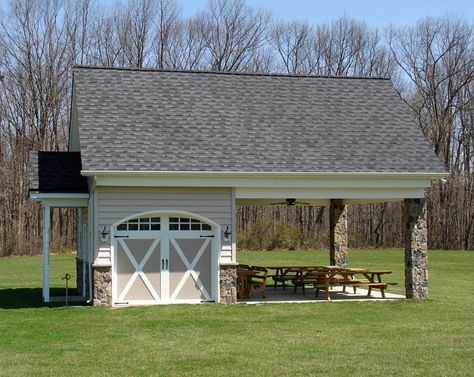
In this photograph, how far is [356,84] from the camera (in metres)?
23.9

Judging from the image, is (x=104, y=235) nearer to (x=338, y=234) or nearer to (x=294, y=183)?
(x=294, y=183)

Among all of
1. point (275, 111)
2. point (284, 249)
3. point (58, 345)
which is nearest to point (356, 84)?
point (275, 111)

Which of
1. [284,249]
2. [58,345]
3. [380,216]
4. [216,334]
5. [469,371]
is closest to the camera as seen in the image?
[469,371]

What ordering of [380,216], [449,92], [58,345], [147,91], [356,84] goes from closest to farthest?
1. [58,345]
2. [147,91]
3. [356,84]
4. [380,216]
5. [449,92]

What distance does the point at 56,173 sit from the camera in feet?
68.7

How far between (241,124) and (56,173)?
448 cm

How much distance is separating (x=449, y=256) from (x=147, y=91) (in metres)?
23.7

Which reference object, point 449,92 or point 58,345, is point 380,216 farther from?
point 58,345

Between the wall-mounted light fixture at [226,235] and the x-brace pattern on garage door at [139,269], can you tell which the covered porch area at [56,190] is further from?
the wall-mounted light fixture at [226,235]

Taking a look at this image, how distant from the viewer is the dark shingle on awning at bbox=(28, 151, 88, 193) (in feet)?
66.3

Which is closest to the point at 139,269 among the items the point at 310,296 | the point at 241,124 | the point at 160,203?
the point at 160,203

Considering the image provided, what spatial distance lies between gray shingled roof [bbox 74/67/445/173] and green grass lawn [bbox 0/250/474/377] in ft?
10.4

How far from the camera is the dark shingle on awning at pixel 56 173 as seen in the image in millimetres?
20203

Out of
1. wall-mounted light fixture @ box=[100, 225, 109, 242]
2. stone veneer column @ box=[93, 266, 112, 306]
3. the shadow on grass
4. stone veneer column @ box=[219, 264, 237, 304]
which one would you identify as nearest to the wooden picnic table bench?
stone veneer column @ box=[219, 264, 237, 304]
